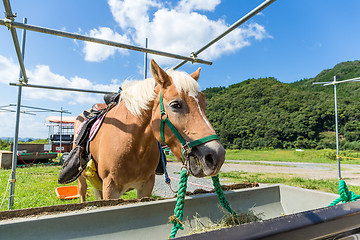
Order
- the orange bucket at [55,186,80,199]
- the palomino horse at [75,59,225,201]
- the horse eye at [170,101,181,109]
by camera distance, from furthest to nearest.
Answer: the orange bucket at [55,186,80,199] < the horse eye at [170,101,181,109] < the palomino horse at [75,59,225,201]

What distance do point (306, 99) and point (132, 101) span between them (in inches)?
2401

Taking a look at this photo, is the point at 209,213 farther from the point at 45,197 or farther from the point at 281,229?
the point at 45,197

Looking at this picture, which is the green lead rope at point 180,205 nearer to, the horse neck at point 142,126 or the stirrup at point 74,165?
the horse neck at point 142,126

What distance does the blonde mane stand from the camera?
1.62 meters

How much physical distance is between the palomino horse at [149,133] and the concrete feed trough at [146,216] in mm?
512

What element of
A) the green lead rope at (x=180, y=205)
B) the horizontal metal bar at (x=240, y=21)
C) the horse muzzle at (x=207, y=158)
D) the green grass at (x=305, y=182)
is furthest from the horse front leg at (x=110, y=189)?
the green grass at (x=305, y=182)

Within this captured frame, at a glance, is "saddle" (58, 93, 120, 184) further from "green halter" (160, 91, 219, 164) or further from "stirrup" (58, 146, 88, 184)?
"green halter" (160, 91, 219, 164)

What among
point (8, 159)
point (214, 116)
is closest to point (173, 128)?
point (8, 159)

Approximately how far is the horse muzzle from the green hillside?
40.3m

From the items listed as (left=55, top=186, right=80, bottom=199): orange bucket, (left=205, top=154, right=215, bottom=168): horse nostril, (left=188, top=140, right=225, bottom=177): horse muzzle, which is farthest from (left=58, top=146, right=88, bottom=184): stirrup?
(left=55, top=186, right=80, bottom=199): orange bucket

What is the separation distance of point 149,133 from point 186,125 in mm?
602

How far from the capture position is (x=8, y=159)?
9664 millimetres

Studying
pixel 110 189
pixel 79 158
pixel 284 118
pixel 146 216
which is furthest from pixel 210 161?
pixel 284 118

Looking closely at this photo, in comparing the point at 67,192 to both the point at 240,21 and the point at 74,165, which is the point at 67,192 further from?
the point at 240,21
